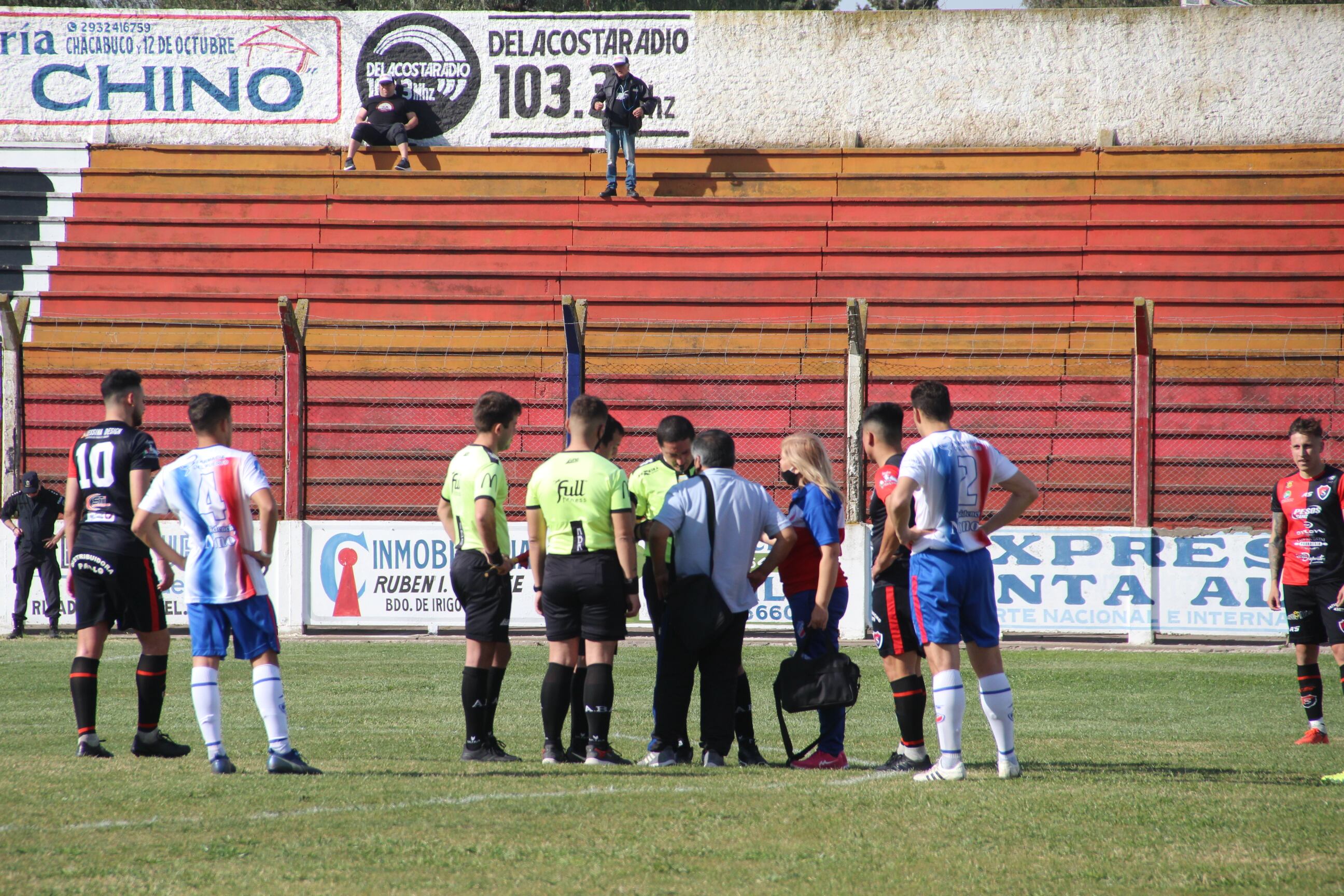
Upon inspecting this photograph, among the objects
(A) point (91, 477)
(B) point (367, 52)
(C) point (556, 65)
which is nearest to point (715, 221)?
(C) point (556, 65)

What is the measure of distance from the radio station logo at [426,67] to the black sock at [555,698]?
16254 mm

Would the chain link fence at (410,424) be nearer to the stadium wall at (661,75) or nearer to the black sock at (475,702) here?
the stadium wall at (661,75)

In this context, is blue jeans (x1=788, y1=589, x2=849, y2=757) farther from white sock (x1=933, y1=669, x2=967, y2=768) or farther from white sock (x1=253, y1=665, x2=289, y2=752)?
white sock (x1=253, y1=665, x2=289, y2=752)

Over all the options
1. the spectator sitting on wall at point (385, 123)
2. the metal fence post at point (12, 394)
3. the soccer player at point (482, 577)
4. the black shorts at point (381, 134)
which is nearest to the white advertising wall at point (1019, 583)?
the metal fence post at point (12, 394)

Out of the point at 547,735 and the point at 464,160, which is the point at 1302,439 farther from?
the point at 464,160

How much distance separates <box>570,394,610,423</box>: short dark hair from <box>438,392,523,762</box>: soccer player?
338mm

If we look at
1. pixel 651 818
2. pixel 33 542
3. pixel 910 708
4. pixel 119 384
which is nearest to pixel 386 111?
pixel 33 542

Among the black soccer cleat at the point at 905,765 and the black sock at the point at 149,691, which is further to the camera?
the black sock at the point at 149,691

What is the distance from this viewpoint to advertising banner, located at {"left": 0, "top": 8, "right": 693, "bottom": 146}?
2120 cm

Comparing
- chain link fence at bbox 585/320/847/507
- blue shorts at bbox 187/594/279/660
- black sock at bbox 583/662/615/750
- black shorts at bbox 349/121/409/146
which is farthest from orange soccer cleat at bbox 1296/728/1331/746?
black shorts at bbox 349/121/409/146

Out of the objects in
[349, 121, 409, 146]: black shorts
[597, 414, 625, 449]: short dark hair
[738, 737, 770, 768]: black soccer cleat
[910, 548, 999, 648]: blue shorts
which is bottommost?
[738, 737, 770, 768]: black soccer cleat

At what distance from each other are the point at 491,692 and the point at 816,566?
1855 millimetres

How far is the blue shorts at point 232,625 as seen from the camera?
595 centimetres

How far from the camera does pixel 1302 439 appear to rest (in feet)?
26.3
